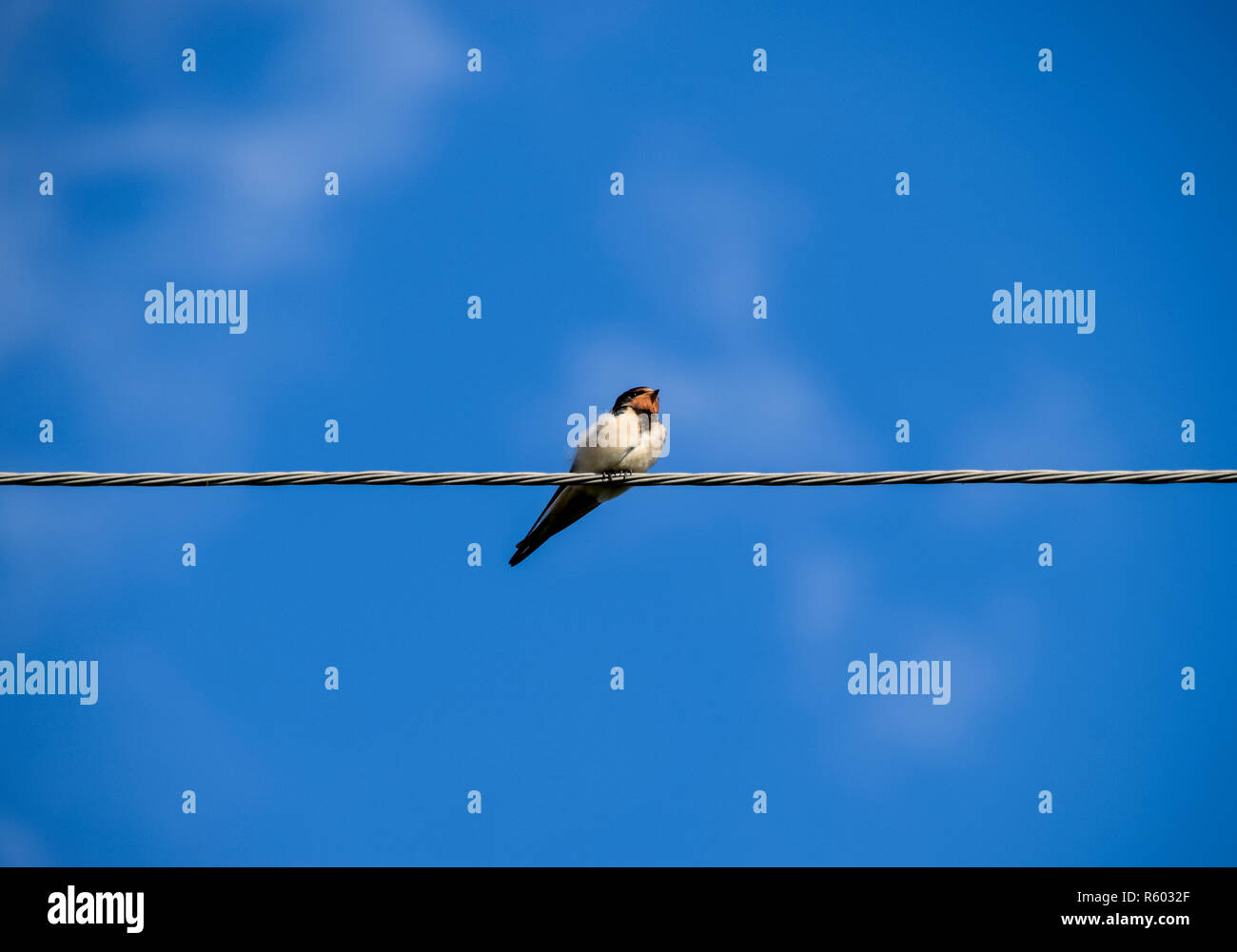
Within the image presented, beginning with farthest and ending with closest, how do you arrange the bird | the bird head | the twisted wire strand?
1. the bird head
2. the bird
3. the twisted wire strand

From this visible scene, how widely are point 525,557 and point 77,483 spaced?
3091mm

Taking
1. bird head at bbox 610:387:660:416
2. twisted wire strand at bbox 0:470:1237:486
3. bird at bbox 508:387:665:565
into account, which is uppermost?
bird head at bbox 610:387:660:416

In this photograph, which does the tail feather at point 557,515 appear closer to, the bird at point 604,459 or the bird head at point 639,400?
the bird at point 604,459

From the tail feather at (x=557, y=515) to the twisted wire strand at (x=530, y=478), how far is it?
2.33 meters

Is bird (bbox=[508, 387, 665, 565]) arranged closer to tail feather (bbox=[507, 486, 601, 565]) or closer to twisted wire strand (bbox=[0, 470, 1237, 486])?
tail feather (bbox=[507, 486, 601, 565])

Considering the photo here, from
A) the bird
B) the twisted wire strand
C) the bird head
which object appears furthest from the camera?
the bird head

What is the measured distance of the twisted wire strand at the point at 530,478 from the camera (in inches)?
167

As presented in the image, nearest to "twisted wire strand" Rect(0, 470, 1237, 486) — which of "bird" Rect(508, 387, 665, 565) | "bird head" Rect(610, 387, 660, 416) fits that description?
"bird" Rect(508, 387, 665, 565)

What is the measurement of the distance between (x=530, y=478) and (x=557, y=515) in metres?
2.57

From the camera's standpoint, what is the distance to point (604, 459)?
6.89 meters

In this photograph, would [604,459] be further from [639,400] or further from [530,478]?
[530,478]

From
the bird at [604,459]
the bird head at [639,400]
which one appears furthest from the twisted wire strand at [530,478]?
the bird head at [639,400]

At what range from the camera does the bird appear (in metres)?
6.84

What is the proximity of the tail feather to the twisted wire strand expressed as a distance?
2326 mm
